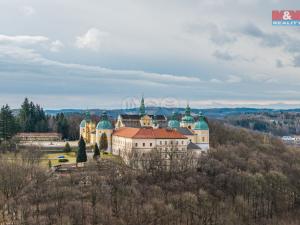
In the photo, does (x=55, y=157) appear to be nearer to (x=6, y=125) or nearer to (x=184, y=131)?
(x=6, y=125)

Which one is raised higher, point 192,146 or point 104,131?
point 104,131

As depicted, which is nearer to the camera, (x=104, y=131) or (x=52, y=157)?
(x=52, y=157)

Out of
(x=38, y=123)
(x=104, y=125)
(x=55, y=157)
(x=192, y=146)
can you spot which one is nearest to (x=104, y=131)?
(x=104, y=125)

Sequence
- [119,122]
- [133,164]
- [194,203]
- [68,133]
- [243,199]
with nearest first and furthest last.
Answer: [194,203] → [243,199] → [133,164] → [119,122] → [68,133]

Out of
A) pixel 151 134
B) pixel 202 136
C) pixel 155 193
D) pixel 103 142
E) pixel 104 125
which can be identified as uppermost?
pixel 104 125

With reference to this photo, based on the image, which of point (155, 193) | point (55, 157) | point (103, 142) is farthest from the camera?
point (103, 142)

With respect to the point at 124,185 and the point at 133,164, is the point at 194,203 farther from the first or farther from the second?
the point at 133,164

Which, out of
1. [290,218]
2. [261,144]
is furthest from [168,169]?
[261,144]

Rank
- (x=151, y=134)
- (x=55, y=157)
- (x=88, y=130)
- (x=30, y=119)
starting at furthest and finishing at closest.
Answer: (x=30, y=119), (x=88, y=130), (x=151, y=134), (x=55, y=157)

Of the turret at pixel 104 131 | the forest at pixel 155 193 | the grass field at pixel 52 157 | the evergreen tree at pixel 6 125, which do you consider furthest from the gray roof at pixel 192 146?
the evergreen tree at pixel 6 125
